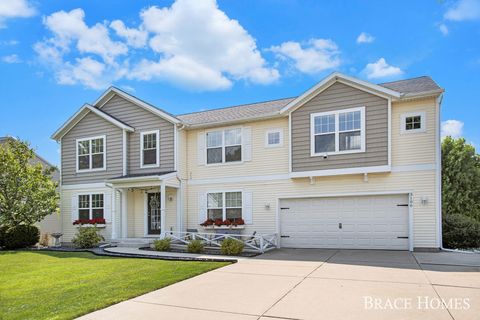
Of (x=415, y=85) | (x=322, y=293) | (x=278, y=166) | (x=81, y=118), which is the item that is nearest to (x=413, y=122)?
(x=415, y=85)

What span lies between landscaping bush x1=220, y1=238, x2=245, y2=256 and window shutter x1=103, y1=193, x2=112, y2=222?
22.3ft

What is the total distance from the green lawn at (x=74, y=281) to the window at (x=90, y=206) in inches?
201

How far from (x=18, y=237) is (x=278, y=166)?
11.4 m

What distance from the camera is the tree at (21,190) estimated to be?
1588 cm

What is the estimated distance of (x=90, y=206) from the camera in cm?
1731

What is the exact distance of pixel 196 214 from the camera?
52.1 ft

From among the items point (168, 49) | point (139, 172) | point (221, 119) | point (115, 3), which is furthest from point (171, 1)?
point (139, 172)

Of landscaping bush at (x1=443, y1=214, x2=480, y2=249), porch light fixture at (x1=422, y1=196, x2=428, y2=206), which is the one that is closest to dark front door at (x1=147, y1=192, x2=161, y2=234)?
porch light fixture at (x1=422, y1=196, x2=428, y2=206)

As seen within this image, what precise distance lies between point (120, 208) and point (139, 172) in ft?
6.03

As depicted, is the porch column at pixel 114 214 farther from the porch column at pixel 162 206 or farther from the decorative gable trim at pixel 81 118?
the decorative gable trim at pixel 81 118

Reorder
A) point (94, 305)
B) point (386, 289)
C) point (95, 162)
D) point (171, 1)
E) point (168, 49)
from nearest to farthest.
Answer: point (94, 305) < point (386, 289) < point (171, 1) < point (168, 49) < point (95, 162)

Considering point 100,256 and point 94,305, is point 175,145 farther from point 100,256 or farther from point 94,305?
point 94,305

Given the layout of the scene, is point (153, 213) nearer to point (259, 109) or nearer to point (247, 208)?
point (247, 208)

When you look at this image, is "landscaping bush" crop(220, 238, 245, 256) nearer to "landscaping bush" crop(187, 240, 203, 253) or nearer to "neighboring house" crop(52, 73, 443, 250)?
"landscaping bush" crop(187, 240, 203, 253)
